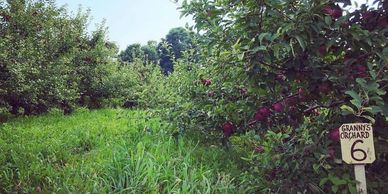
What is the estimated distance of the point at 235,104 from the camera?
2.34 meters

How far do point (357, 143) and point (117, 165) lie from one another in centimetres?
125

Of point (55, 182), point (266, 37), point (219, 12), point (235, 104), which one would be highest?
point (219, 12)

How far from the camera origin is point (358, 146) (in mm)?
Answer: 1651

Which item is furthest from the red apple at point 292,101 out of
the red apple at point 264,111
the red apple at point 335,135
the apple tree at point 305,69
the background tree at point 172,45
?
the background tree at point 172,45

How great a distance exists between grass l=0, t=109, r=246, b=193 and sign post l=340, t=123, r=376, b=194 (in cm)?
69

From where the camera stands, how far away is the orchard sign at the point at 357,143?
1634 millimetres

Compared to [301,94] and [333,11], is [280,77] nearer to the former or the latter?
[301,94]

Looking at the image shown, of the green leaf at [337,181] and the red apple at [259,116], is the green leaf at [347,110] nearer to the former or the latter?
the green leaf at [337,181]

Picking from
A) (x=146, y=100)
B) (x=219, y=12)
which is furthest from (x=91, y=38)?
(x=219, y=12)

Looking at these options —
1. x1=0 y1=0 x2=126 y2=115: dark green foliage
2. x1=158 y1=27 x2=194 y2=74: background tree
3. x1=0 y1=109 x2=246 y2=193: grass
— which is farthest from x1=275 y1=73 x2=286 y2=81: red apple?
x1=0 y1=0 x2=126 y2=115: dark green foliage

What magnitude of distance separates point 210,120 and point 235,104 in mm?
454

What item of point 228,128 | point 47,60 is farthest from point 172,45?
point 228,128

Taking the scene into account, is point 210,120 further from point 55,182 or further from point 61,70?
point 61,70

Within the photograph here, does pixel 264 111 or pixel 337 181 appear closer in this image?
pixel 337 181
